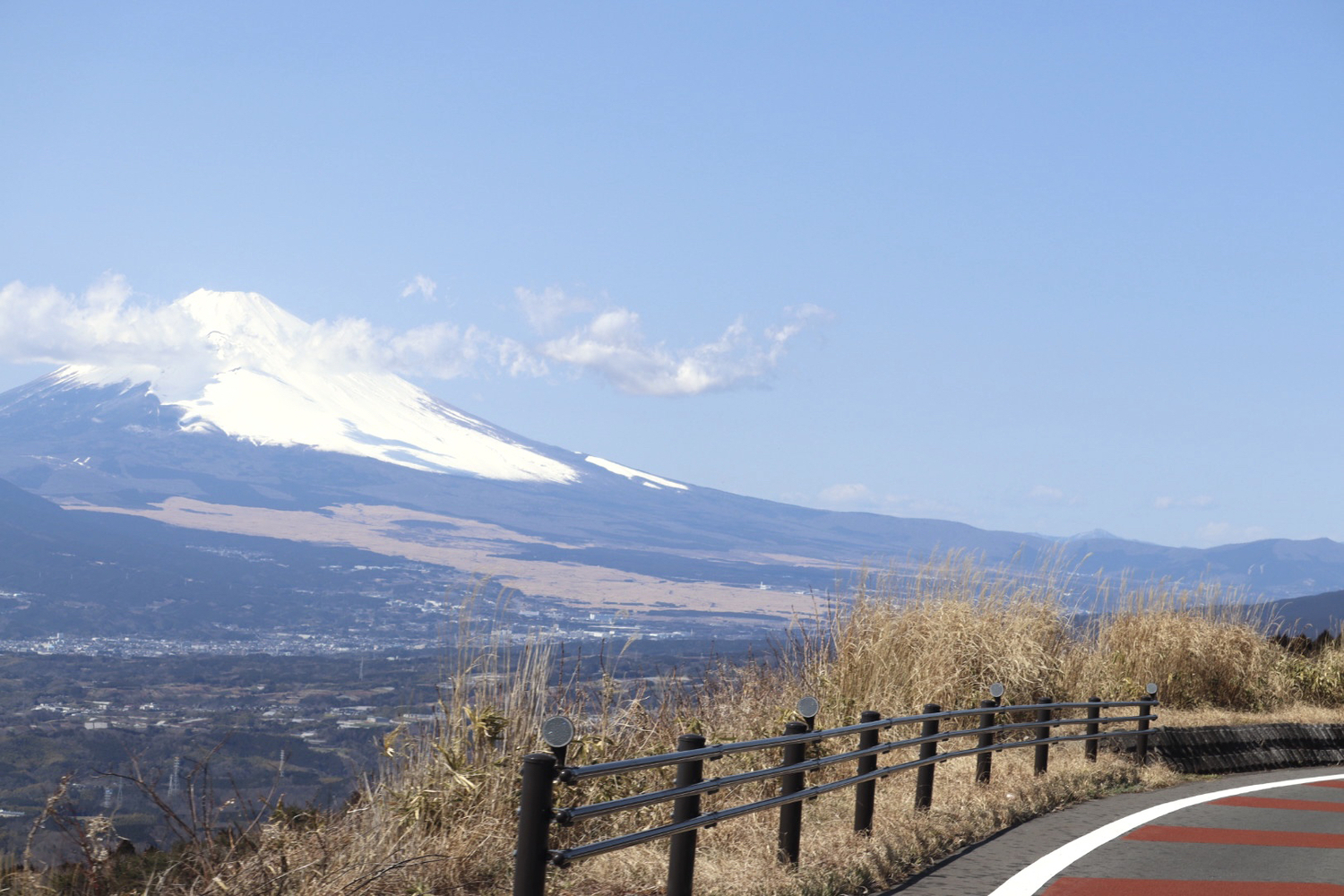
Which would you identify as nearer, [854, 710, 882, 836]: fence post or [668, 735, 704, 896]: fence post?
[668, 735, 704, 896]: fence post

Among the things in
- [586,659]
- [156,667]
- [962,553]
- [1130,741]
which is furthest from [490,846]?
[156,667]

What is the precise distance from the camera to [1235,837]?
955 cm

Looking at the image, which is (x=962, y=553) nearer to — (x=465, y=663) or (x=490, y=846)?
(x=465, y=663)

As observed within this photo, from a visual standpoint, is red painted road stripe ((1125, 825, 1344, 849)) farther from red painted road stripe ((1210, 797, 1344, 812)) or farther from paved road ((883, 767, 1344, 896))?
red painted road stripe ((1210, 797, 1344, 812))

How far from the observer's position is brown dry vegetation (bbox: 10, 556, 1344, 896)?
22.4 feet

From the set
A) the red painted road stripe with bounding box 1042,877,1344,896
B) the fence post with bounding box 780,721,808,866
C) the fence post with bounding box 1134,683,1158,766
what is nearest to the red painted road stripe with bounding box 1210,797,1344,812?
the fence post with bounding box 1134,683,1158,766

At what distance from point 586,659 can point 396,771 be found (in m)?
2.96

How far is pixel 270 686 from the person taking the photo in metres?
110

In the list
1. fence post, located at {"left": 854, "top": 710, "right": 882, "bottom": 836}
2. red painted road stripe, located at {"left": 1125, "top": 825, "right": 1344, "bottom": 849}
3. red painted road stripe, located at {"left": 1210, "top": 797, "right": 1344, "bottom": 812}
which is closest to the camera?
fence post, located at {"left": 854, "top": 710, "right": 882, "bottom": 836}

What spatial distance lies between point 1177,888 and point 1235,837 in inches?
93.9

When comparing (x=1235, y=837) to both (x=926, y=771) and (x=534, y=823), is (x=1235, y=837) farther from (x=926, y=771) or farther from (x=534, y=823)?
(x=534, y=823)

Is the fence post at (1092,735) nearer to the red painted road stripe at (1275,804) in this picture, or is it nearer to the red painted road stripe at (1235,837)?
the red painted road stripe at (1275,804)

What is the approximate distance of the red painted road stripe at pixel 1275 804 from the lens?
11469 mm

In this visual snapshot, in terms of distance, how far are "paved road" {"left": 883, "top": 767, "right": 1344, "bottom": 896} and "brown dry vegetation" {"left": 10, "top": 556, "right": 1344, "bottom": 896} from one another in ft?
1.17
